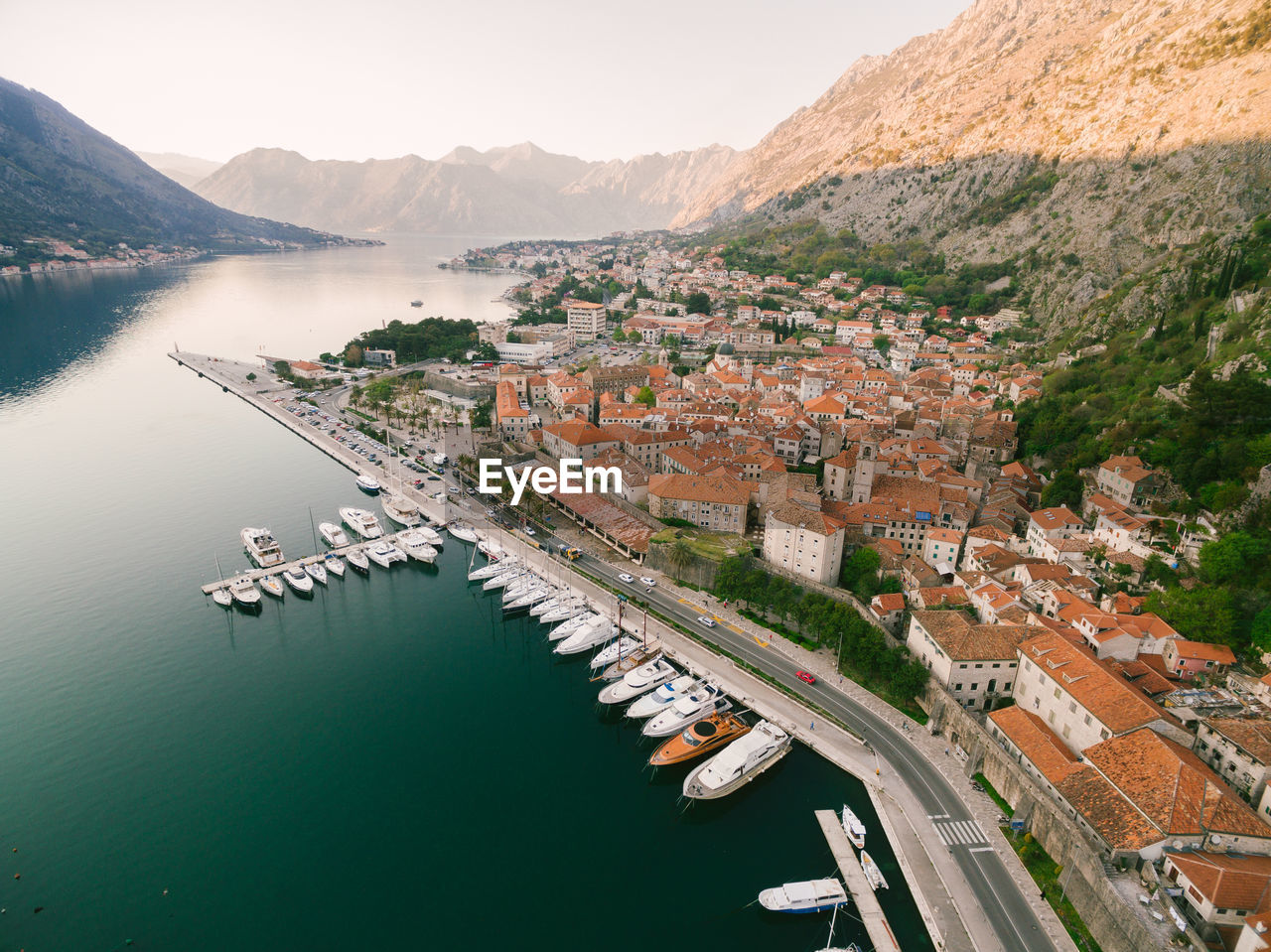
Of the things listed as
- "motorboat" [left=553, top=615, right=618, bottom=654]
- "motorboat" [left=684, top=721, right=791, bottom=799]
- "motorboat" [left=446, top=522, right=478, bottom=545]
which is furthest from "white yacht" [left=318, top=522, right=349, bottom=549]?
"motorboat" [left=684, top=721, right=791, bottom=799]

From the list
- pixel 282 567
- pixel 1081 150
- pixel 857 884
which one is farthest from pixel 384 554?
pixel 1081 150

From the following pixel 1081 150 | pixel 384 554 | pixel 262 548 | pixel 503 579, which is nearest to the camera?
pixel 503 579

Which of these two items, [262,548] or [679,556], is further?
[262,548]

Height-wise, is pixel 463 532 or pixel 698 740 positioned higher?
pixel 463 532

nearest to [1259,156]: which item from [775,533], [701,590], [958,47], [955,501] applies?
[955,501]

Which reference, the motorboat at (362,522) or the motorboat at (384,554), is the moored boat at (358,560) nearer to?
the motorboat at (384,554)

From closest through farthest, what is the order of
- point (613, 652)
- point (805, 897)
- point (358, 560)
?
point (805, 897) < point (613, 652) < point (358, 560)

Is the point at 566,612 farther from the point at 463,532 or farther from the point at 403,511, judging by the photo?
the point at 403,511
